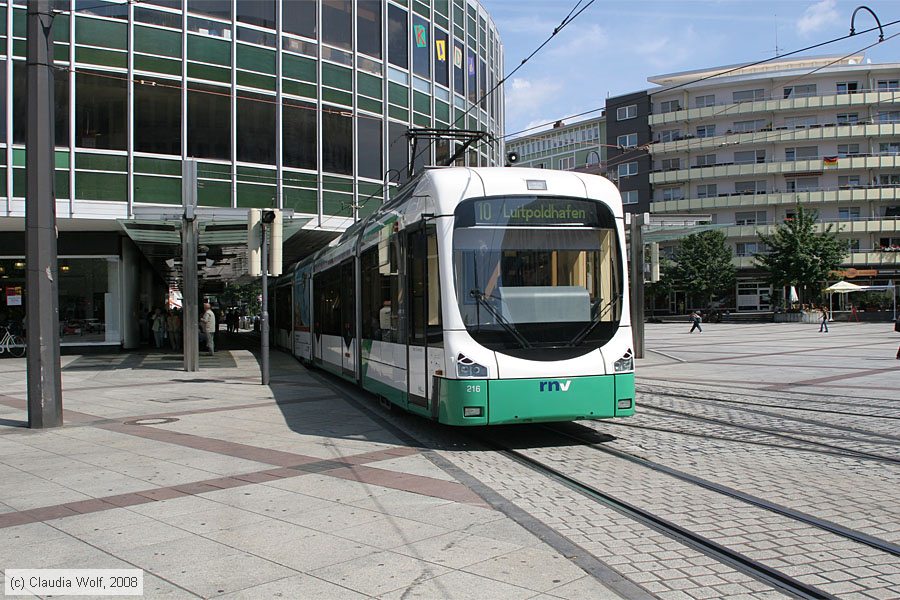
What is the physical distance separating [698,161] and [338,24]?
4968cm

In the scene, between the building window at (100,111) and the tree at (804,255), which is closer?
the building window at (100,111)

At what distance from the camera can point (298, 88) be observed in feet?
85.9

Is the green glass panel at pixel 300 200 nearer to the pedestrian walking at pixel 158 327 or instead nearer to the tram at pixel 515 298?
the pedestrian walking at pixel 158 327

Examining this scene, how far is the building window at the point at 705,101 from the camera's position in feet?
228

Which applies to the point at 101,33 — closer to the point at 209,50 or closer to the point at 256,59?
the point at 209,50

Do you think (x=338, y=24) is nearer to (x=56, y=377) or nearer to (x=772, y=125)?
(x=56, y=377)

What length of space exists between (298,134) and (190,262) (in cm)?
807

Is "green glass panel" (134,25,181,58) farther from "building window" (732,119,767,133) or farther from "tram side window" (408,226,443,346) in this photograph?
"building window" (732,119,767,133)

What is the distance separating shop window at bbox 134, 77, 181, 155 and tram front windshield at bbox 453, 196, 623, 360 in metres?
18.4

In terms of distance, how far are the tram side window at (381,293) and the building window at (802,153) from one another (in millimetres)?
62280

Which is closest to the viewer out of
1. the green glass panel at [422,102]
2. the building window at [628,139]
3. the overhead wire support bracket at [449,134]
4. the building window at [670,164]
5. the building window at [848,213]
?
the overhead wire support bracket at [449,134]

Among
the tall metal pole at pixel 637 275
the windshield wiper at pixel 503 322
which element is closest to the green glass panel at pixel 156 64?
the tall metal pole at pixel 637 275

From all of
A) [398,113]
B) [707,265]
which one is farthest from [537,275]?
[707,265]

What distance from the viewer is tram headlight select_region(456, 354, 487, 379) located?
817cm
